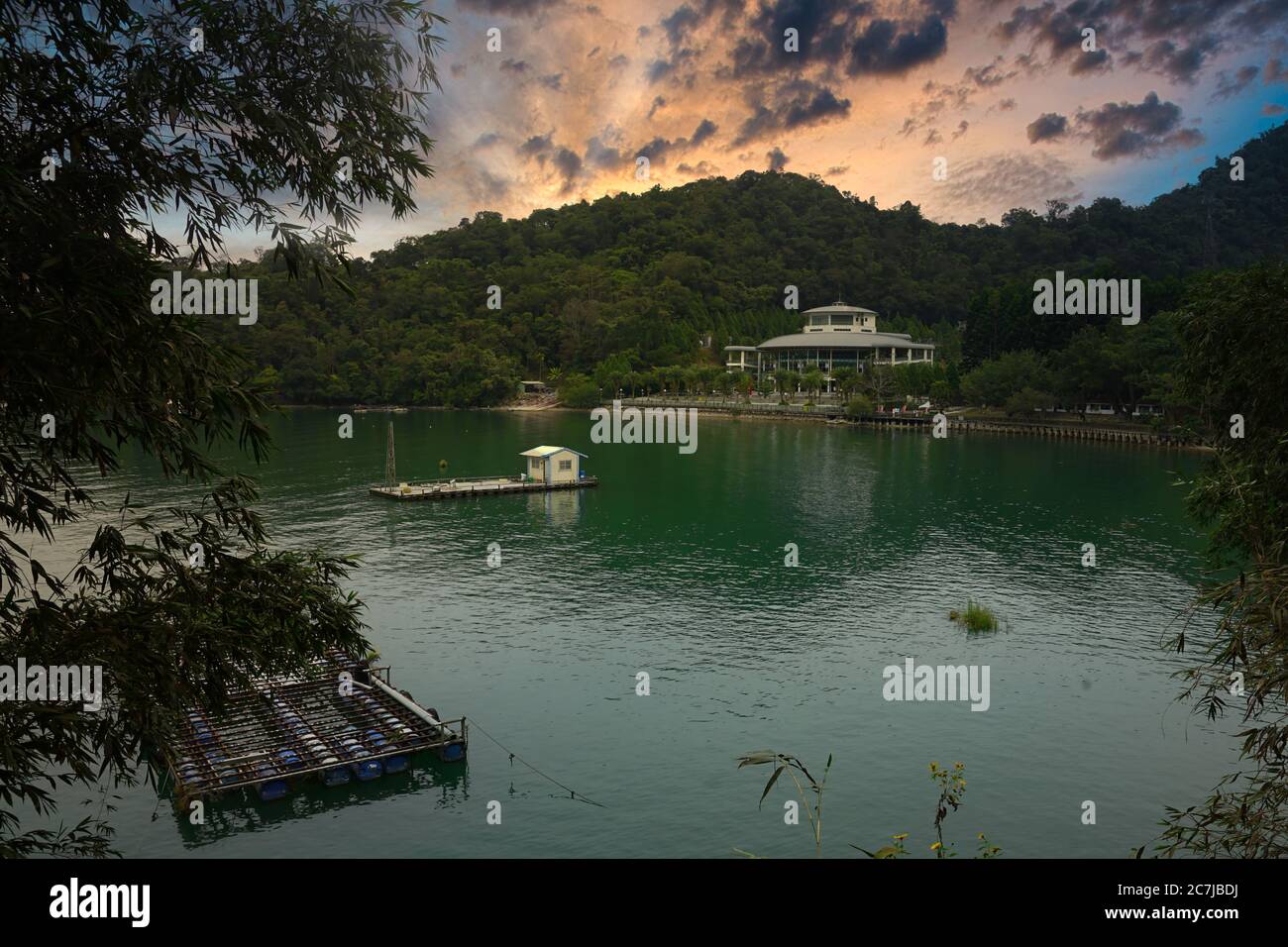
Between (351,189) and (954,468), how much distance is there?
53.3 metres

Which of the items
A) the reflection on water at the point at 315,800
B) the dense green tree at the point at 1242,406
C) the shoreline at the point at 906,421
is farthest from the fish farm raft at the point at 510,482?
the dense green tree at the point at 1242,406

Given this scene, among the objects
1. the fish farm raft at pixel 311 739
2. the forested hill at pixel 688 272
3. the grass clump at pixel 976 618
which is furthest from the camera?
the forested hill at pixel 688 272

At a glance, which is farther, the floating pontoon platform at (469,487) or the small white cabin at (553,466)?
the small white cabin at (553,466)

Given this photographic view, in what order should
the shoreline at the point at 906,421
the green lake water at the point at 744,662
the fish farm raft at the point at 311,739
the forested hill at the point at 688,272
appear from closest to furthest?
1. the green lake water at the point at 744,662
2. the fish farm raft at the point at 311,739
3. the shoreline at the point at 906,421
4. the forested hill at the point at 688,272

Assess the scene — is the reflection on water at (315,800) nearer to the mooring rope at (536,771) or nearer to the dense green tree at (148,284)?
the mooring rope at (536,771)

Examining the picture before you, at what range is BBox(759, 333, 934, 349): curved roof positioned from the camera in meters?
108

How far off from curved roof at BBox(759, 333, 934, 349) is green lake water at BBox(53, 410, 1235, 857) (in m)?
60.7

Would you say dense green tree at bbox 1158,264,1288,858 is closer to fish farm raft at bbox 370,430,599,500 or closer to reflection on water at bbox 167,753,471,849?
reflection on water at bbox 167,753,471,849

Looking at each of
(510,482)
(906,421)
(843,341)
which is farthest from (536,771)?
(843,341)

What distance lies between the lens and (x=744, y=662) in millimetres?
23000

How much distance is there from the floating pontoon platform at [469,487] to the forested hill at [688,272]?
51920 mm

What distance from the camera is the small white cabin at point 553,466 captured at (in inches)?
1882
